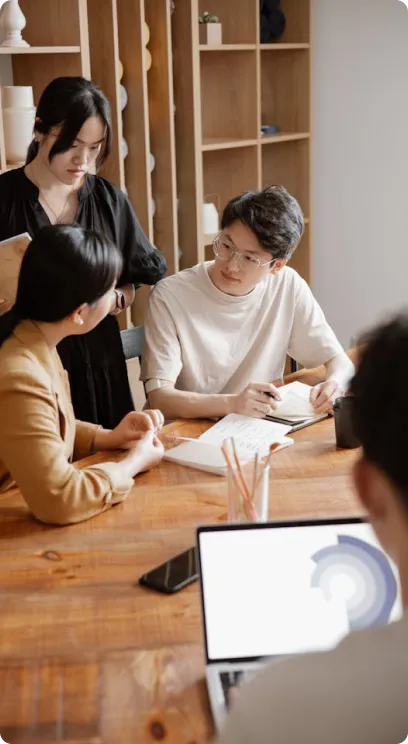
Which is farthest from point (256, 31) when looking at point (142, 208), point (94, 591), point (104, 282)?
point (94, 591)

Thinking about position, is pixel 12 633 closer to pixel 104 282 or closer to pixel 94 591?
pixel 94 591

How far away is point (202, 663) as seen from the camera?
4.20 feet

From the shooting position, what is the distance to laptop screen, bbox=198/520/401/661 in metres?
1.20

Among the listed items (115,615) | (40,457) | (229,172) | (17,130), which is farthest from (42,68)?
(115,615)

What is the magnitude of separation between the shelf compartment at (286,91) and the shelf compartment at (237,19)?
406 mm

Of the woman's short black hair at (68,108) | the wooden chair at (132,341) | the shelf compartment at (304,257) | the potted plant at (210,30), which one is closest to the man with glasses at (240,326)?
the wooden chair at (132,341)

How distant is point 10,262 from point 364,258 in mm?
2850

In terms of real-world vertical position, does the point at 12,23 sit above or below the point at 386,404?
above

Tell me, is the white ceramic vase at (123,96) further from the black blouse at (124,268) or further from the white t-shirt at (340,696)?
the white t-shirt at (340,696)

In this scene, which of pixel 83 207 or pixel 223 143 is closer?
pixel 83 207

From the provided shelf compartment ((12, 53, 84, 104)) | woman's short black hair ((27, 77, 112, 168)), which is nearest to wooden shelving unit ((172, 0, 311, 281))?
shelf compartment ((12, 53, 84, 104))

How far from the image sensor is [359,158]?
464 cm

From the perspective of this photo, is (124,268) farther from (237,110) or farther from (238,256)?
(237,110)

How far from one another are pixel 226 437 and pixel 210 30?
243cm
